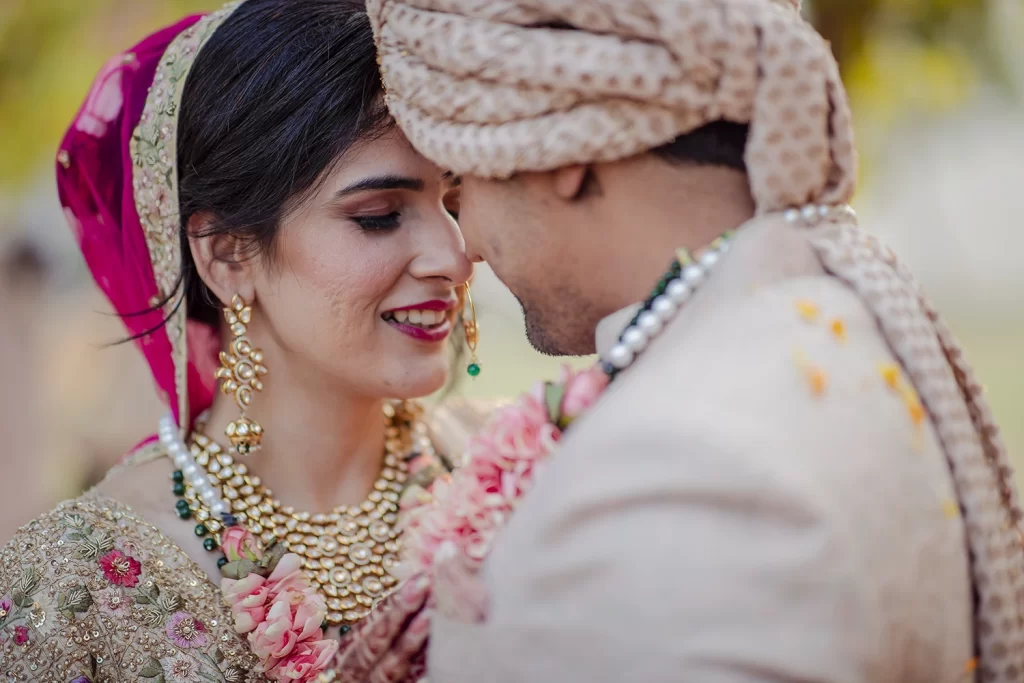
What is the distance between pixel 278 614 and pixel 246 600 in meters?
0.07

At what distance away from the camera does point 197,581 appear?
7.06 ft

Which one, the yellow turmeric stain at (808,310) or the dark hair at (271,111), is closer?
the yellow turmeric stain at (808,310)

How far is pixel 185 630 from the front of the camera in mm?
2104

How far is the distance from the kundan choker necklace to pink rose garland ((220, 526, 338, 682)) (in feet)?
0.17

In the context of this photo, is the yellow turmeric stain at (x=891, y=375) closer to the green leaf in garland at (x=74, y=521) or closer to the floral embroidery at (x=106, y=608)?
the floral embroidery at (x=106, y=608)

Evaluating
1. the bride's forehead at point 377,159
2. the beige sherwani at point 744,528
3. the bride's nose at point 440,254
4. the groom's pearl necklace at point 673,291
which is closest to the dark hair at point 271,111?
the bride's forehead at point 377,159

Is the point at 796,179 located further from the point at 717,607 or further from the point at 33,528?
the point at 33,528

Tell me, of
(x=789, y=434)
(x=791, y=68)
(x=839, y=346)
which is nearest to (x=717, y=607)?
(x=789, y=434)

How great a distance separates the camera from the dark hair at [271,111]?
2.19 metres

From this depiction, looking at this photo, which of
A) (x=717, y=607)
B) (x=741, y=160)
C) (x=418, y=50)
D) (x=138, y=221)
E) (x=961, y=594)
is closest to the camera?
(x=717, y=607)

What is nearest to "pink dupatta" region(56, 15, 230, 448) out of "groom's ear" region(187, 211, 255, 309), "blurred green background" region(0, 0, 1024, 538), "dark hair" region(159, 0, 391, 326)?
"groom's ear" region(187, 211, 255, 309)

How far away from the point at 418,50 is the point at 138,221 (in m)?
1.14

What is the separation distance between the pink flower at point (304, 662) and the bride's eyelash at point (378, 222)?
0.91m

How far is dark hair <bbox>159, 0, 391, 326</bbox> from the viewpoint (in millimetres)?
2186
